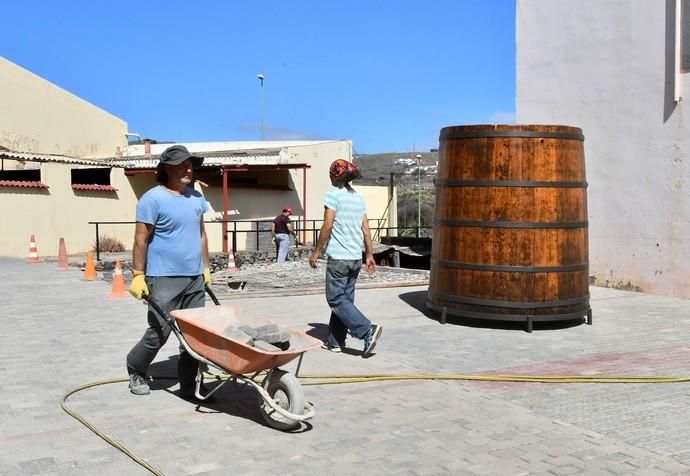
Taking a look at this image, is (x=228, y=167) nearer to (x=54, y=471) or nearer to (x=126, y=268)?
(x=126, y=268)

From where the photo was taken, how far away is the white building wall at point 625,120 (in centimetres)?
1038

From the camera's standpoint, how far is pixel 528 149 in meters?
7.78

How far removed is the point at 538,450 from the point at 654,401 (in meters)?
1.52

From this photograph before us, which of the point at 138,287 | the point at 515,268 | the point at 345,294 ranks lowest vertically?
the point at 345,294

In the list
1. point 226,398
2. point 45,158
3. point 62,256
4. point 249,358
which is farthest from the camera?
point 45,158

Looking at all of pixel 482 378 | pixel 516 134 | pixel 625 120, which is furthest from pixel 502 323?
pixel 625 120

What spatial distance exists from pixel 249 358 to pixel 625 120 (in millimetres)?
8621

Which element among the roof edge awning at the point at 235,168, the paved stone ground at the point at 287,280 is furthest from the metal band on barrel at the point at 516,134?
the roof edge awning at the point at 235,168

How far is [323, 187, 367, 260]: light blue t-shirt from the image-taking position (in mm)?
6672

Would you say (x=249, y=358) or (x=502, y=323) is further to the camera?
(x=502, y=323)

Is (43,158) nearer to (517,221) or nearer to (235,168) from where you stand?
(235,168)

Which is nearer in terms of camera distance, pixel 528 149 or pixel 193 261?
pixel 193 261

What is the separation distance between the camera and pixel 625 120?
36.2ft

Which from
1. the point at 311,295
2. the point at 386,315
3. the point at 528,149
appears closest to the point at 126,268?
the point at 311,295
